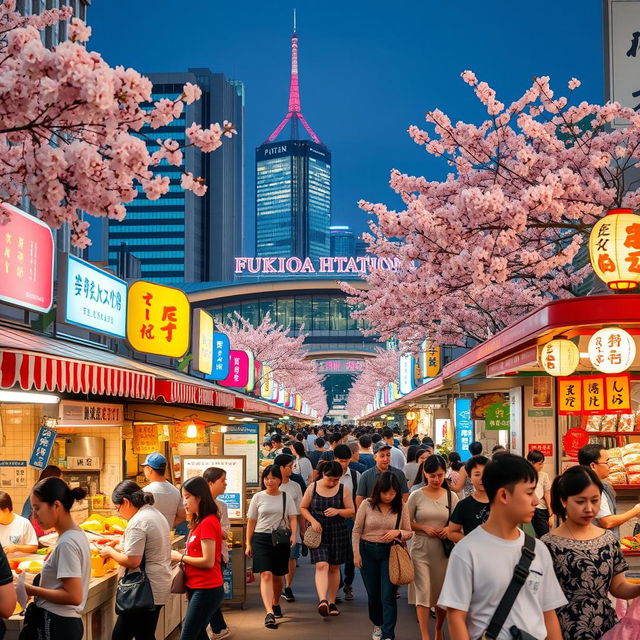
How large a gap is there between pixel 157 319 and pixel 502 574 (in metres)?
11.6

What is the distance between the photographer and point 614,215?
29.7 ft

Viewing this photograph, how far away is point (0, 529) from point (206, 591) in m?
2.20

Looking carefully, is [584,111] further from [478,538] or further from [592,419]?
[478,538]

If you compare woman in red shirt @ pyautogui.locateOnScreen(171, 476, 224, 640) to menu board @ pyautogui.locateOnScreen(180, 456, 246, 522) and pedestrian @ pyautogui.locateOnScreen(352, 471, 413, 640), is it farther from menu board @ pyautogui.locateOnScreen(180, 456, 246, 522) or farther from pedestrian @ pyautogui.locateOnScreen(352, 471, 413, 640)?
menu board @ pyautogui.locateOnScreen(180, 456, 246, 522)

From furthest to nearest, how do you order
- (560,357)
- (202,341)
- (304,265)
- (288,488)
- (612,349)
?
(304,265), (202,341), (288,488), (560,357), (612,349)

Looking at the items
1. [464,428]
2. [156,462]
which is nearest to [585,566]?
[156,462]

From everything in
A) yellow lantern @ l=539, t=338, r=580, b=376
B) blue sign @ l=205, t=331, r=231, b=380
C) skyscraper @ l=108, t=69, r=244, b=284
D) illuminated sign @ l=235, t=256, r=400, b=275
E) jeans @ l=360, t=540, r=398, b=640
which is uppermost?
skyscraper @ l=108, t=69, r=244, b=284

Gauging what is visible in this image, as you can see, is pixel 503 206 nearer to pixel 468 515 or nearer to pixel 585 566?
pixel 468 515

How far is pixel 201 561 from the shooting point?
6.60 m

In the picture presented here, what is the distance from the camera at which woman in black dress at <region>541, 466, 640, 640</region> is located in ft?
15.1

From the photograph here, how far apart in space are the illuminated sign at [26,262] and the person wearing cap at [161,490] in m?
2.23

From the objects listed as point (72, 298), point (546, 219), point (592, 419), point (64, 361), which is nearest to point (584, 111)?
point (546, 219)

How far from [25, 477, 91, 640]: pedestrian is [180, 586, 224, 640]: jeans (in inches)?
60.6

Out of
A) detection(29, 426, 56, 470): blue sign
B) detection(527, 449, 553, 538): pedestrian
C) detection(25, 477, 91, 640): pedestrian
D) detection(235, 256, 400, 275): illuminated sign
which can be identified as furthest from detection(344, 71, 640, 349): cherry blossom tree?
detection(235, 256, 400, 275): illuminated sign
